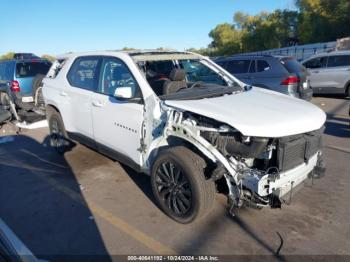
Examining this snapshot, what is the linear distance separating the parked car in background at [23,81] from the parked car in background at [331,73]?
9320 mm

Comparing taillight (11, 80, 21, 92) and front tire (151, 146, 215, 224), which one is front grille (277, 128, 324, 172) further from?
taillight (11, 80, 21, 92)

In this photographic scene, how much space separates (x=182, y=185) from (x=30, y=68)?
25.3ft

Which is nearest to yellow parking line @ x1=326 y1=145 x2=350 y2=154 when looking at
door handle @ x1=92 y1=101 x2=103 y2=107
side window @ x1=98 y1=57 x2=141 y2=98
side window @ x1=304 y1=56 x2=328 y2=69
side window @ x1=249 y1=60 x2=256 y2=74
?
side window @ x1=249 y1=60 x2=256 y2=74

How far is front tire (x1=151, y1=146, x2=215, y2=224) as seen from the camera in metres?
3.33

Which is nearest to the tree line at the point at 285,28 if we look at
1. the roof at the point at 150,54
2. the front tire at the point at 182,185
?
the roof at the point at 150,54

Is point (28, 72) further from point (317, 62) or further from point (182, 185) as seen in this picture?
point (317, 62)

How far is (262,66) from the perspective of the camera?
927 centimetres

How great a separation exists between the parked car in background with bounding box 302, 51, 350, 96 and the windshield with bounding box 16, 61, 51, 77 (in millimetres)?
9304

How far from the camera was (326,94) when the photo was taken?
40.5ft

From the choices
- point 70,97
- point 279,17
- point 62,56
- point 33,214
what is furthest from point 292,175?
point 279,17

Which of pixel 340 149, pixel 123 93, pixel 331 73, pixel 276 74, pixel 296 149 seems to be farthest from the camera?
pixel 331 73

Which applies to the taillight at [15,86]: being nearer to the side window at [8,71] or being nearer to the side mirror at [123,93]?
the side window at [8,71]

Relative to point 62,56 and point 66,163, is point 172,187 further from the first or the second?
point 62,56

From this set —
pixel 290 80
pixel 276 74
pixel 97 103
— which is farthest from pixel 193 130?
pixel 276 74
